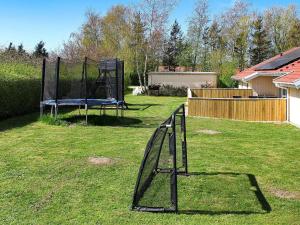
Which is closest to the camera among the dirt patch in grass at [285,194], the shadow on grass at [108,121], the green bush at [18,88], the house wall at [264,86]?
the dirt patch in grass at [285,194]

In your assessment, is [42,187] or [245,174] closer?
[42,187]

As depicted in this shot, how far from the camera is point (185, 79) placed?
38.1 metres

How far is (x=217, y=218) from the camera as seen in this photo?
5598 mm

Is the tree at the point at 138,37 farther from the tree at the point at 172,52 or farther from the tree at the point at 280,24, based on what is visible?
the tree at the point at 280,24

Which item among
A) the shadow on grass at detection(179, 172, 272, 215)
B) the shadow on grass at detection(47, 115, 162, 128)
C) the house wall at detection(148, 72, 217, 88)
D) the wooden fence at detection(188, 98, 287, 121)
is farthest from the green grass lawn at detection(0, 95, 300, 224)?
the house wall at detection(148, 72, 217, 88)

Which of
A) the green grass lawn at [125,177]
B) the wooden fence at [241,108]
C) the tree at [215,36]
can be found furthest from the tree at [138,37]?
the green grass lawn at [125,177]

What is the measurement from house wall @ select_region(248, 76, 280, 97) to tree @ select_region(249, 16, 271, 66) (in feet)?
95.8

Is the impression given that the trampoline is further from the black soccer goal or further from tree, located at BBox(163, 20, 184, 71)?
tree, located at BBox(163, 20, 184, 71)

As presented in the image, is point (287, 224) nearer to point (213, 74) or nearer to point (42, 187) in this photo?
point (42, 187)

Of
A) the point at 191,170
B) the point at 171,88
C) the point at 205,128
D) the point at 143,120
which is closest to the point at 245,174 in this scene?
the point at 191,170

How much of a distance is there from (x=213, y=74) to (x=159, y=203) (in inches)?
1296

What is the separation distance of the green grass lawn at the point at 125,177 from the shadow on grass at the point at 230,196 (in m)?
0.01

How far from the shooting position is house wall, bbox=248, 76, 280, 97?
78.4ft

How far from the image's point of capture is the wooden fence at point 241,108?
17375mm
